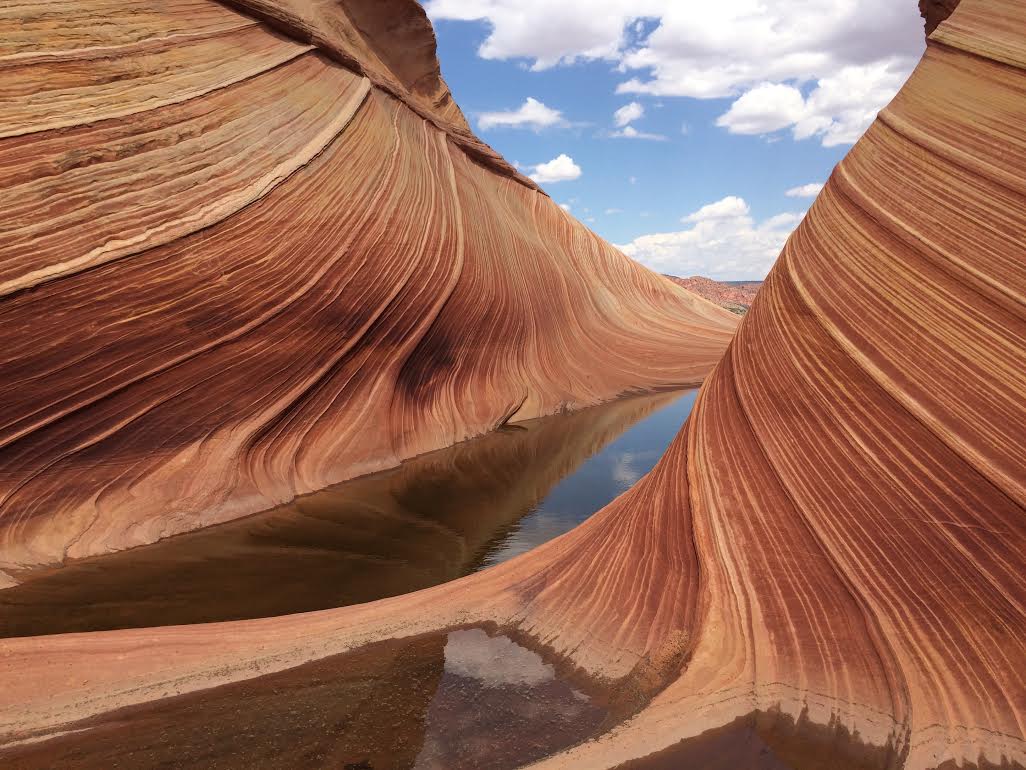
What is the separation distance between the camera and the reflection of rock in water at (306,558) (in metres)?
2.75

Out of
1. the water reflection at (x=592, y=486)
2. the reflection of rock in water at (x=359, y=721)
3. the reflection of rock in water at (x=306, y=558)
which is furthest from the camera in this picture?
the water reflection at (x=592, y=486)

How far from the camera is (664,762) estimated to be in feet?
5.03

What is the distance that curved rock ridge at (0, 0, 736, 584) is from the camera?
336 centimetres

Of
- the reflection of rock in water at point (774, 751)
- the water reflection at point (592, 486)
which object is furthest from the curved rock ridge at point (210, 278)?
the reflection of rock in water at point (774, 751)

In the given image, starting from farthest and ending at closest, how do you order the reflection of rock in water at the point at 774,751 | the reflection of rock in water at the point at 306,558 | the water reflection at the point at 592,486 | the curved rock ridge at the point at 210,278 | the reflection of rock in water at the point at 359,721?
the water reflection at the point at 592,486
the curved rock ridge at the point at 210,278
the reflection of rock in water at the point at 306,558
the reflection of rock in water at the point at 359,721
the reflection of rock in water at the point at 774,751

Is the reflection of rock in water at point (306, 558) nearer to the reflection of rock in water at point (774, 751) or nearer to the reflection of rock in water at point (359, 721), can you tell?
the reflection of rock in water at point (359, 721)

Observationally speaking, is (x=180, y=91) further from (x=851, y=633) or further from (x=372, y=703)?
(x=851, y=633)

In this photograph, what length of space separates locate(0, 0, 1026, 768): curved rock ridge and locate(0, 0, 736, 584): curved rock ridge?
1.57 m

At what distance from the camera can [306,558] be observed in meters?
3.35

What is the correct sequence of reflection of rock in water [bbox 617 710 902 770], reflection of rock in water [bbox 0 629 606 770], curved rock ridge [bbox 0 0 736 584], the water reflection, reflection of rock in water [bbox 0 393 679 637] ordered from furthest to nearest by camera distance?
1. the water reflection
2. curved rock ridge [bbox 0 0 736 584]
3. reflection of rock in water [bbox 0 393 679 637]
4. reflection of rock in water [bbox 0 629 606 770]
5. reflection of rock in water [bbox 617 710 902 770]

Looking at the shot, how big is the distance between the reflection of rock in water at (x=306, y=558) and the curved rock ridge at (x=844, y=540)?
460 millimetres

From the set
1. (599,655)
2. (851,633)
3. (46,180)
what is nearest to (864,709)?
(851,633)

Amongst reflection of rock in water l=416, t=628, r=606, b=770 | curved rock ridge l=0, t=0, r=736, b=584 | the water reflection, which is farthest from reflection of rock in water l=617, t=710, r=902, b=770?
curved rock ridge l=0, t=0, r=736, b=584

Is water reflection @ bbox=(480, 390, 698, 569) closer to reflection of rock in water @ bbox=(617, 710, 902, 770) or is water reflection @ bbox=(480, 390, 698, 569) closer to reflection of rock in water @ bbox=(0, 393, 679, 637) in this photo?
reflection of rock in water @ bbox=(0, 393, 679, 637)
